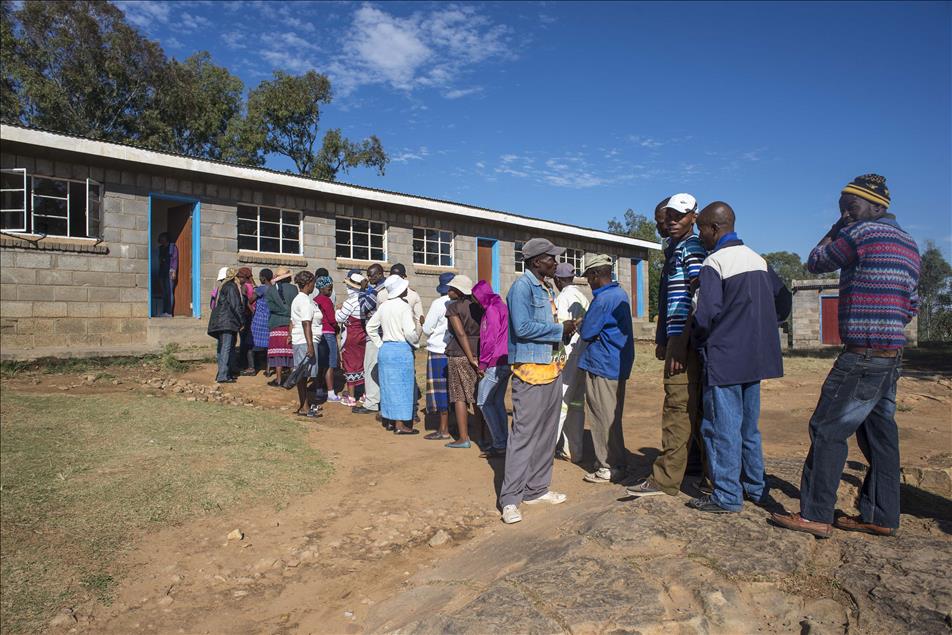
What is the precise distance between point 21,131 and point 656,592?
10.3 metres

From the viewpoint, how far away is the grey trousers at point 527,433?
13.2ft

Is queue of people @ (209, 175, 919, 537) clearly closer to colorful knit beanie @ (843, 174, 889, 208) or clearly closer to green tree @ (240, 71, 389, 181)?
colorful knit beanie @ (843, 174, 889, 208)

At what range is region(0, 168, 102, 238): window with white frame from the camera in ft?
30.2

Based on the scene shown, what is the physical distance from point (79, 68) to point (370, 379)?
62.9 ft

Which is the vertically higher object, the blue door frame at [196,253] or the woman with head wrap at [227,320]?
the blue door frame at [196,253]

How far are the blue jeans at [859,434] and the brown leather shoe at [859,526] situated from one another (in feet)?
0.11

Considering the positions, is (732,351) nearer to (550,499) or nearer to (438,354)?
(550,499)

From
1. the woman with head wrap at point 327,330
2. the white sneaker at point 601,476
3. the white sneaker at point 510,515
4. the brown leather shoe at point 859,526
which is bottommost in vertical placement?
the white sneaker at point 510,515

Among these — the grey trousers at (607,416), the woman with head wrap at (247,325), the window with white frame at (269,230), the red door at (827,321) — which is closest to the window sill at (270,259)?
the window with white frame at (269,230)

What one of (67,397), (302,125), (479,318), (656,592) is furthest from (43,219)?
(302,125)

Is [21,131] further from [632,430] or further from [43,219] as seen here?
[632,430]

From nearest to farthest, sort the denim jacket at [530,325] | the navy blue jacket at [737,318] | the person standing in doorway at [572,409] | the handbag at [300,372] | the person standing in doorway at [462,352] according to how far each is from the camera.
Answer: the navy blue jacket at [737,318] → the denim jacket at [530,325] → the person standing in doorway at [572,409] → the person standing in doorway at [462,352] → the handbag at [300,372]

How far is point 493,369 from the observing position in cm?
534

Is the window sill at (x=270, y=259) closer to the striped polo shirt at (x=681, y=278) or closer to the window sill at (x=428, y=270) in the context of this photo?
the window sill at (x=428, y=270)
